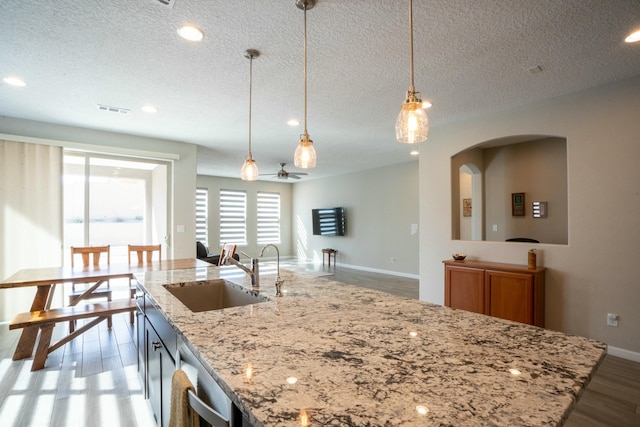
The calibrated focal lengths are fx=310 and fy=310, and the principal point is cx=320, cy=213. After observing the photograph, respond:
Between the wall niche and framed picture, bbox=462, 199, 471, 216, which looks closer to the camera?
the wall niche

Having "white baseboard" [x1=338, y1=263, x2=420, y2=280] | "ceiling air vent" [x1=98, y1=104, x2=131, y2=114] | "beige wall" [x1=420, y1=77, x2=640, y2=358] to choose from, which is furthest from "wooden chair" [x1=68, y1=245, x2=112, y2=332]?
"white baseboard" [x1=338, y1=263, x2=420, y2=280]

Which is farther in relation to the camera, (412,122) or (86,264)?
(86,264)

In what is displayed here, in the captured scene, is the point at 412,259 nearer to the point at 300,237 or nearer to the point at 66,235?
the point at 300,237

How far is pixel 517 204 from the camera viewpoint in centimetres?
491

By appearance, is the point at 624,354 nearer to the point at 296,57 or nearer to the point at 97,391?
the point at 296,57

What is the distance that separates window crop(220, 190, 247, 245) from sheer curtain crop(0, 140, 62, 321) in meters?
5.08

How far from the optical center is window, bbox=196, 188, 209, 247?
8.88 m

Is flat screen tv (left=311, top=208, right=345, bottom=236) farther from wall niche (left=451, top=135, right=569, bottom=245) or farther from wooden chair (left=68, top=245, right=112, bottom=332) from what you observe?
wooden chair (left=68, top=245, right=112, bottom=332)

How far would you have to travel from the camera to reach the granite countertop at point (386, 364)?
705mm

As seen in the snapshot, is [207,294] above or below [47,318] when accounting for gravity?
above

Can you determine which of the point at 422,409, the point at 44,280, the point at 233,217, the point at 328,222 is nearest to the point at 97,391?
the point at 44,280

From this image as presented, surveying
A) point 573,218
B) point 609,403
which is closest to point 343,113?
point 573,218

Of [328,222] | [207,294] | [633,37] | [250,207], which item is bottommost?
[207,294]

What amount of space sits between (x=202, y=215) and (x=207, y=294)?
724 cm
